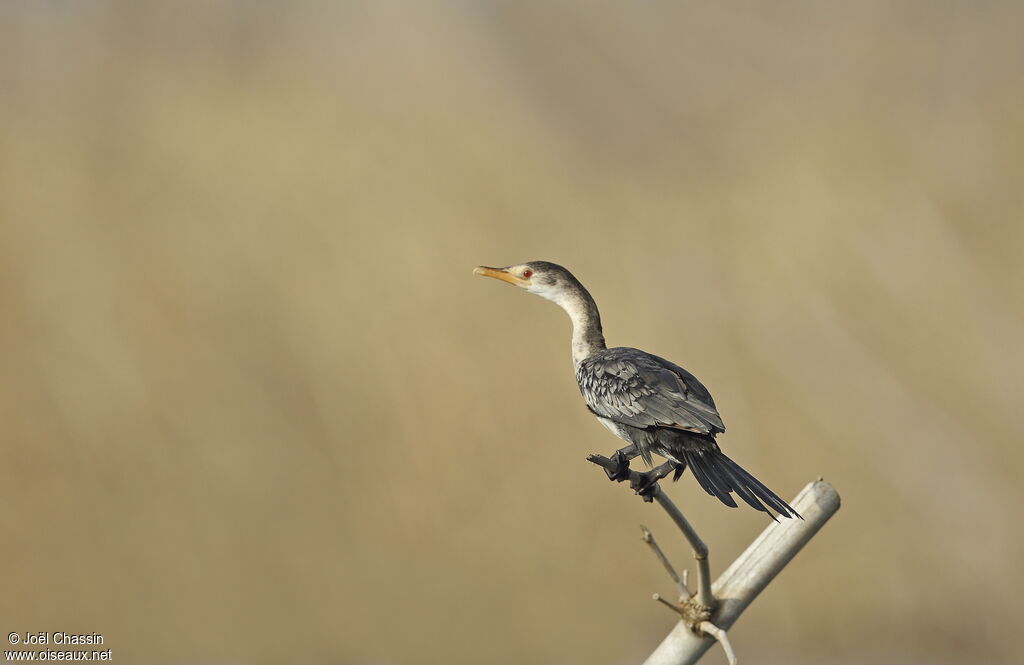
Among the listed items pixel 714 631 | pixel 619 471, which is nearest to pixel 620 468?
pixel 619 471

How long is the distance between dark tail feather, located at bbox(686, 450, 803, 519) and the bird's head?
409mm

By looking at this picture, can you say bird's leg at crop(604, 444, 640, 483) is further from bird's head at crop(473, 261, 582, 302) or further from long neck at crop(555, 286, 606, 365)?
bird's head at crop(473, 261, 582, 302)

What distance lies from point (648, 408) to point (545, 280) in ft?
1.12

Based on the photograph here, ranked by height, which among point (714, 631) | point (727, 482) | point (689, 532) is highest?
point (727, 482)

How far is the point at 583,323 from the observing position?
85.4 inches

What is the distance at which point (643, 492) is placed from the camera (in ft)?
6.48

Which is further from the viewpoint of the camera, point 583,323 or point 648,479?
point 583,323

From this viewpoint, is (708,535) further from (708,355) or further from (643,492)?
(643,492)

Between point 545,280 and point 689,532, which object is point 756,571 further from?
point 545,280

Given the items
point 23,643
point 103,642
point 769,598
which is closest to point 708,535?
point 769,598

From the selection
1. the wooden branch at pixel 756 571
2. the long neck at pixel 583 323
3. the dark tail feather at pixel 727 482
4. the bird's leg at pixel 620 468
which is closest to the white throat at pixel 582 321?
the long neck at pixel 583 323

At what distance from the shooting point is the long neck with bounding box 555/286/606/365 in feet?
6.98

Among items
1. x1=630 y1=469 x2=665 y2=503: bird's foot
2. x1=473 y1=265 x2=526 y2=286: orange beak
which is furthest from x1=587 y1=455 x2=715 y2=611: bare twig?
x1=473 y1=265 x2=526 y2=286: orange beak

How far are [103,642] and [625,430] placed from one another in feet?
16.3
